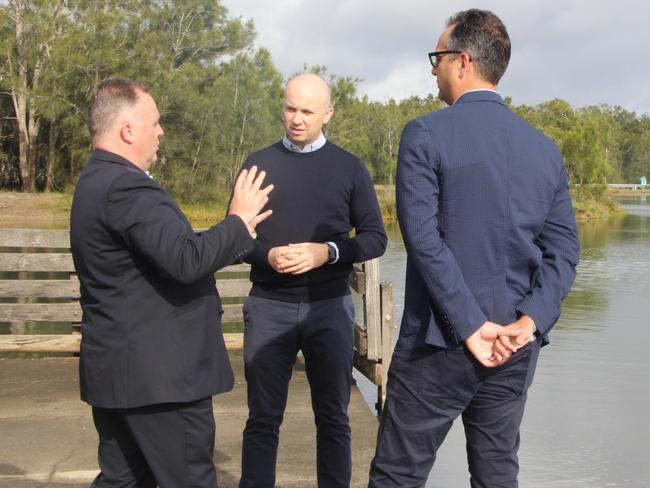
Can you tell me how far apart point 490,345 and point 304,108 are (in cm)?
141

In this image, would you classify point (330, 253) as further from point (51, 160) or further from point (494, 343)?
point (51, 160)

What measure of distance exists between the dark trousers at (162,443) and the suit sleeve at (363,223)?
3.45 ft

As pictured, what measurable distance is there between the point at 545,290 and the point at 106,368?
4.46 feet

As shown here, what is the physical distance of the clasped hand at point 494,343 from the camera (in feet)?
7.74

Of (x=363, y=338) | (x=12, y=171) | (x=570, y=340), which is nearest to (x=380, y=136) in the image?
(x=12, y=171)

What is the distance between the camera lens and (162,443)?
2.50 m

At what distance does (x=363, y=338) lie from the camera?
19.1ft

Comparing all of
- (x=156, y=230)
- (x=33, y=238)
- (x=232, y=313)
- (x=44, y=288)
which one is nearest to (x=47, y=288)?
(x=44, y=288)

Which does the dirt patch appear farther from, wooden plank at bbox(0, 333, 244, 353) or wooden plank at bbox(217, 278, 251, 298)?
wooden plank at bbox(217, 278, 251, 298)

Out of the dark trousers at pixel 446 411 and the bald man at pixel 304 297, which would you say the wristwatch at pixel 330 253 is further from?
the dark trousers at pixel 446 411

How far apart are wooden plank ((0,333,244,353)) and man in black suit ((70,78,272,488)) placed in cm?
360

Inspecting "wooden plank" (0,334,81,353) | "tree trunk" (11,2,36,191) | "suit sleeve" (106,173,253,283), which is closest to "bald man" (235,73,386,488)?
"suit sleeve" (106,173,253,283)

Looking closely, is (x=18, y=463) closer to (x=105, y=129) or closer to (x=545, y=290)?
(x=105, y=129)

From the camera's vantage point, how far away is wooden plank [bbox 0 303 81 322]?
20.4 feet
